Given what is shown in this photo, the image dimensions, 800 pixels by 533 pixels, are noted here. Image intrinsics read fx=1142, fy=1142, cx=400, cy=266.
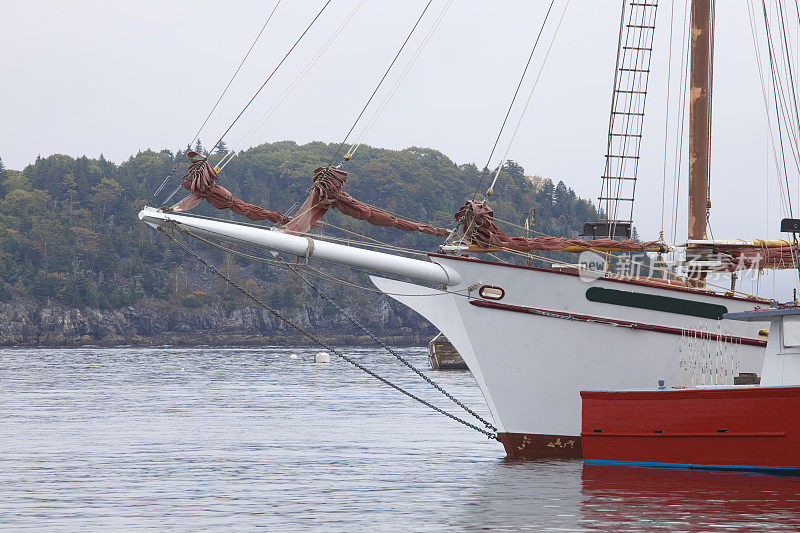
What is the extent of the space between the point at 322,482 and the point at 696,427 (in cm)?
725

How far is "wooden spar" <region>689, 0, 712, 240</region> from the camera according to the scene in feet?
85.9

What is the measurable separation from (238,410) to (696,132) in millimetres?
24711

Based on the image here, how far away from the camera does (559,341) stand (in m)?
23.6

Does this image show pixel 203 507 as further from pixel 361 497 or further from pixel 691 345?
pixel 691 345

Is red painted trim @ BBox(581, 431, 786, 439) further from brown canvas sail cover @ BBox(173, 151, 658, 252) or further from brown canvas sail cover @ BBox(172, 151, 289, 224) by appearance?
brown canvas sail cover @ BBox(172, 151, 289, 224)

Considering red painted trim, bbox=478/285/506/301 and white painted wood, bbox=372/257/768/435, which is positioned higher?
red painted trim, bbox=478/285/506/301

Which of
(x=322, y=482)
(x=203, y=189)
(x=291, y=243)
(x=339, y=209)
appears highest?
(x=203, y=189)

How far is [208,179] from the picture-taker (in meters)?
22.3

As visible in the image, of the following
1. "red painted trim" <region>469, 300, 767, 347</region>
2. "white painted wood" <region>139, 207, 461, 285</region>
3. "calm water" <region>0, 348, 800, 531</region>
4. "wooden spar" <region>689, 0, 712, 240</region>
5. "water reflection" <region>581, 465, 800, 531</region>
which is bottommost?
"calm water" <region>0, 348, 800, 531</region>

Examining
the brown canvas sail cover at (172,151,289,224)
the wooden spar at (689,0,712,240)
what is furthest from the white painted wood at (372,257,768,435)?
the brown canvas sail cover at (172,151,289,224)

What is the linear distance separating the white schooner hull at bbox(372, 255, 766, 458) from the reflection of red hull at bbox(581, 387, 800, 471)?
4.09 ft

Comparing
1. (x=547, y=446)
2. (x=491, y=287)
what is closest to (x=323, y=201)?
(x=491, y=287)

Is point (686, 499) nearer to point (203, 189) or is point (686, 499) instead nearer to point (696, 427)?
point (696, 427)

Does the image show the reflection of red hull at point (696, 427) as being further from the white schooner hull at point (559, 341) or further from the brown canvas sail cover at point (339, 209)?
the brown canvas sail cover at point (339, 209)
